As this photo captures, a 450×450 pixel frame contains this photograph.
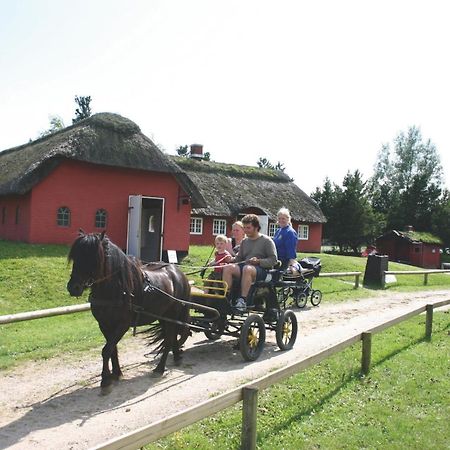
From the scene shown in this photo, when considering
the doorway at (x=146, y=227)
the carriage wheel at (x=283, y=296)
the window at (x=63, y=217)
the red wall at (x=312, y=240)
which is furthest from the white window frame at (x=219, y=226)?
the carriage wheel at (x=283, y=296)

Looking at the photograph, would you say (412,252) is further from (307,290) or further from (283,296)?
(283,296)

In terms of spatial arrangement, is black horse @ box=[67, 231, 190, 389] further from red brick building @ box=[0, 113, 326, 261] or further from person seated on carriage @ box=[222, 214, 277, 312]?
red brick building @ box=[0, 113, 326, 261]

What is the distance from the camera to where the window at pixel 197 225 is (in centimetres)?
2657

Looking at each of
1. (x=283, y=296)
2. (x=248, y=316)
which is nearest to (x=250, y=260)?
(x=248, y=316)

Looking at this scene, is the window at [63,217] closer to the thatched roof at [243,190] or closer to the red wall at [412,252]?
the thatched roof at [243,190]

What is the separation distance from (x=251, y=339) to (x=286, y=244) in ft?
6.17

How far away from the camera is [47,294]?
12578 mm

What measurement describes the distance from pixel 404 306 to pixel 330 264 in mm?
8901

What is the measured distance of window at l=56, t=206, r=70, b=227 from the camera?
18250 mm

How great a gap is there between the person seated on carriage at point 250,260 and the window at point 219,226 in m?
19.0

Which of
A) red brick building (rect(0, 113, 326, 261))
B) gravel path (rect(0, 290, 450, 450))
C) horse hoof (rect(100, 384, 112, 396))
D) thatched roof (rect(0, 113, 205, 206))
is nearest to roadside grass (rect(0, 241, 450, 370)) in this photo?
gravel path (rect(0, 290, 450, 450))

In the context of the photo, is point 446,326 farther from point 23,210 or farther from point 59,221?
point 23,210

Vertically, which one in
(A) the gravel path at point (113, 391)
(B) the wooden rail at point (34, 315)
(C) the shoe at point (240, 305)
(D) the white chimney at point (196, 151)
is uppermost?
(D) the white chimney at point (196, 151)

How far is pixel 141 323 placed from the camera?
645 centimetres
